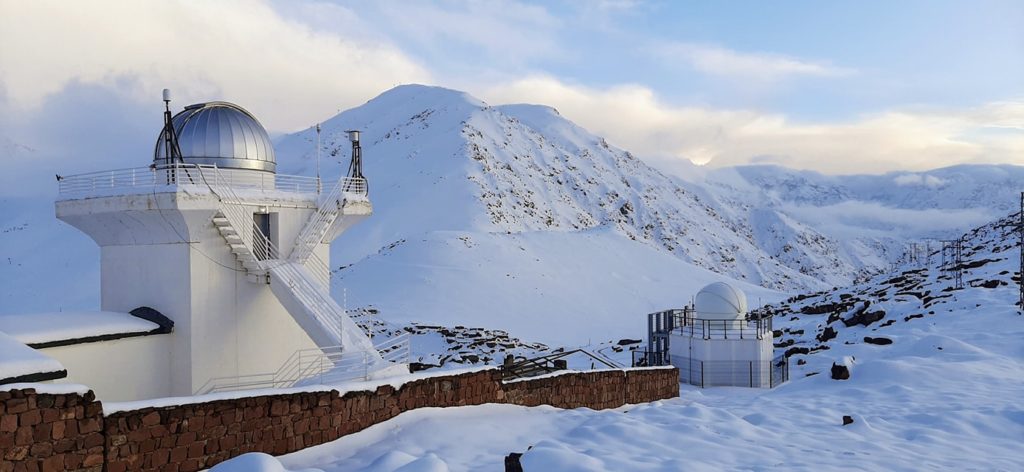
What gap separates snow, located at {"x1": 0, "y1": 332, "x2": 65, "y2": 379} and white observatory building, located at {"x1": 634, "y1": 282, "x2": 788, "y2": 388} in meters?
20.6

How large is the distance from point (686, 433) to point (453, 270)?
1368 inches

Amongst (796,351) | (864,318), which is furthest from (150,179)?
(864,318)

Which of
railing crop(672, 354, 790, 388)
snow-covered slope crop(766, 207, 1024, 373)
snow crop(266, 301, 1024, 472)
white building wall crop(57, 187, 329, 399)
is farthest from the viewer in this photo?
snow-covered slope crop(766, 207, 1024, 373)

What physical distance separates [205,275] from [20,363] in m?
7.44

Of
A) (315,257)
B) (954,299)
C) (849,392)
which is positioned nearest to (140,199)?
(315,257)

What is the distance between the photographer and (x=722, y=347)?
25.8 metres

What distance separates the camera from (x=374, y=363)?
1609 cm

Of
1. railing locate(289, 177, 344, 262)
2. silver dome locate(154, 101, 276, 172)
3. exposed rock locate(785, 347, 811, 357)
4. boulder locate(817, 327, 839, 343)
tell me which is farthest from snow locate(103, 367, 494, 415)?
boulder locate(817, 327, 839, 343)

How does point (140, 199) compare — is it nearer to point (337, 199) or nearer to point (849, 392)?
point (337, 199)

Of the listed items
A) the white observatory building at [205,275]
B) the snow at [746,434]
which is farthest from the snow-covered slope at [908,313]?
the white observatory building at [205,275]

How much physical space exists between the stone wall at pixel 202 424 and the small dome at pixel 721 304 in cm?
1460

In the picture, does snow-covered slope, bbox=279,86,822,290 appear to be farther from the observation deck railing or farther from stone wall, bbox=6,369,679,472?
stone wall, bbox=6,369,679,472

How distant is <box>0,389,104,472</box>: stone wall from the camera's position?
845cm

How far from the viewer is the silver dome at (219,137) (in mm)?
18312
